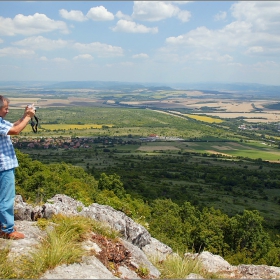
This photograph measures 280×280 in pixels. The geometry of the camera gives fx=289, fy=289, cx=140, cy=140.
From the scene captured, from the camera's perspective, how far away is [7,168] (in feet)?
23.5

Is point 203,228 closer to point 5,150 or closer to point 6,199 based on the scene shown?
point 6,199

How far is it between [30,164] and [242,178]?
6400cm

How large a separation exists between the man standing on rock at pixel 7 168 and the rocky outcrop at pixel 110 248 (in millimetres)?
430

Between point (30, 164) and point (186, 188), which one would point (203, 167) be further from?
point (30, 164)

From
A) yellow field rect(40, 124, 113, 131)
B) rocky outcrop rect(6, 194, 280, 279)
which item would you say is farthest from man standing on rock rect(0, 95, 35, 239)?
yellow field rect(40, 124, 113, 131)

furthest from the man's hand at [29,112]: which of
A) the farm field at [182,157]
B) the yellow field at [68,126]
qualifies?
the yellow field at [68,126]

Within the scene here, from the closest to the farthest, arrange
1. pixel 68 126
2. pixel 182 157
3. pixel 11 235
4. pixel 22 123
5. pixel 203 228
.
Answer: pixel 22 123
pixel 11 235
pixel 203 228
pixel 182 157
pixel 68 126

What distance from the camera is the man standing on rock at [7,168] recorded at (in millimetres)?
7004

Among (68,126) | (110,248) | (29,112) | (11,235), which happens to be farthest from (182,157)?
(29,112)

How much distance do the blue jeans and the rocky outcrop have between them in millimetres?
452

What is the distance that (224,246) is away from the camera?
33656 mm

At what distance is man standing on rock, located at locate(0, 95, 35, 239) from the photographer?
23.0 ft

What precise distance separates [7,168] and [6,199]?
78 cm

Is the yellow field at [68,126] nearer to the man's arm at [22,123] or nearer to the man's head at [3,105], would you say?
the man's head at [3,105]
